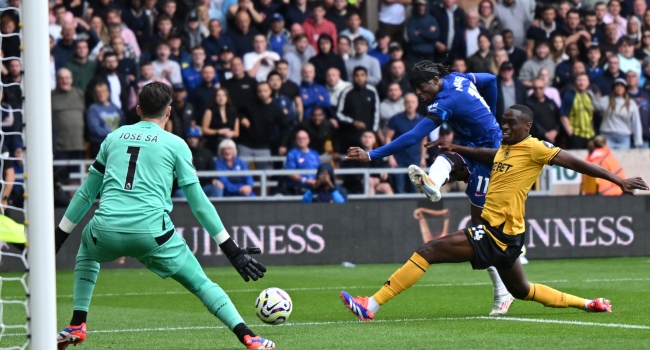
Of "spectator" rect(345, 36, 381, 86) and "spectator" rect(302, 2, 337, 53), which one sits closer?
"spectator" rect(345, 36, 381, 86)

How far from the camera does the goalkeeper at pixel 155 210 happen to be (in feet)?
23.9

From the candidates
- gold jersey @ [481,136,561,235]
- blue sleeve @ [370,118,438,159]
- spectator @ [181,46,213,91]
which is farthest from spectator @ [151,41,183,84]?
gold jersey @ [481,136,561,235]

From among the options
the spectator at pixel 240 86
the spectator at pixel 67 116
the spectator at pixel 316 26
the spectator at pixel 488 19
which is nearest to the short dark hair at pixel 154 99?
the spectator at pixel 67 116

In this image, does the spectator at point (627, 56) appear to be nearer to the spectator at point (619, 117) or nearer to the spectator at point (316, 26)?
the spectator at point (619, 117)

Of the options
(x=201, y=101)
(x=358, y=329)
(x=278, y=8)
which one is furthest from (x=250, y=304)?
(x=278, y=8)

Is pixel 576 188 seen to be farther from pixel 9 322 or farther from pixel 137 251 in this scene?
pixel 137 251

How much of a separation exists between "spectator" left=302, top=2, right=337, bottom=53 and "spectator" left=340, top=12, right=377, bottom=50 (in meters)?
0.25

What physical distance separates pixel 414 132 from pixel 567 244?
31.3 ft

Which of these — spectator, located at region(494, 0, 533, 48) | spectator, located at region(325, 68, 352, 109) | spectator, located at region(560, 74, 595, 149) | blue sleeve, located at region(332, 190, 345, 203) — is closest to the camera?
blue sleeve, located at region(332, 190, 345, 203)

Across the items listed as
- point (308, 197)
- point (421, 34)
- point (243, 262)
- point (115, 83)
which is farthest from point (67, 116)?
point (243, 262)

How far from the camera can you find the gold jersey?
912 centimetres

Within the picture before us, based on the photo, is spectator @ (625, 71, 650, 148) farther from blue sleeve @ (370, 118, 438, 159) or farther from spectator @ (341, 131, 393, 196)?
blue sleeve @ (370, 118, 438, 159)

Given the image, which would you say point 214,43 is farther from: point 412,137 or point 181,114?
point 412,137

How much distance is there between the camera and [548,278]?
572 inches
